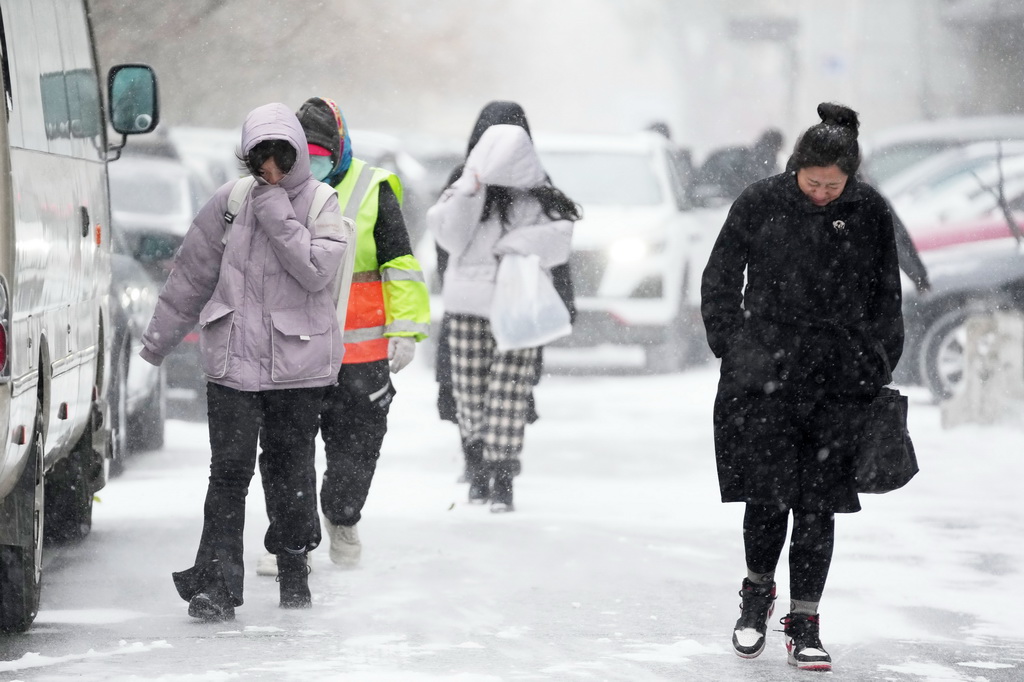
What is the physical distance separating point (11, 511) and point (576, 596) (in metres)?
2.14

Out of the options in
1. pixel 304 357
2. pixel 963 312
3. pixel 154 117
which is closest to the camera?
pixel 304 357

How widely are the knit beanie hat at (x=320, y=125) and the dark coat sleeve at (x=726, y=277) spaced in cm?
172

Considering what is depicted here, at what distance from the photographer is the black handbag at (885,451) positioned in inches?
219

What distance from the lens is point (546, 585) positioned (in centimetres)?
702

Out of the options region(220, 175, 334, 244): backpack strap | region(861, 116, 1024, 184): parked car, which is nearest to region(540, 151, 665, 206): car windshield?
region(861, 116, 1024, 184): parked car

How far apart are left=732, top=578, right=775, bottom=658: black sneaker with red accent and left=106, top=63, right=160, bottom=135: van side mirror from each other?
3.43 meters

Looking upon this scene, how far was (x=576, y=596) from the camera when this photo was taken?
6816 mm

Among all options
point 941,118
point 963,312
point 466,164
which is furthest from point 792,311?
point 941,118

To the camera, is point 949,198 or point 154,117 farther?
point 949,198

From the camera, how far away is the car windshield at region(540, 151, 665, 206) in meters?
A: 15.4

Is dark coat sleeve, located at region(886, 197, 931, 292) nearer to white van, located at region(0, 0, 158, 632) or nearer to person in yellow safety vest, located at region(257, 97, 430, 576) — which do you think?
person in yellow safety vest, located at region(257, 97, 430, 576)

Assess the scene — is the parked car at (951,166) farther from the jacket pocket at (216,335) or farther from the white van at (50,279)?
the jacket pocket at (216,335)

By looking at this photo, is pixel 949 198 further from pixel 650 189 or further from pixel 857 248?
pixel 857 248

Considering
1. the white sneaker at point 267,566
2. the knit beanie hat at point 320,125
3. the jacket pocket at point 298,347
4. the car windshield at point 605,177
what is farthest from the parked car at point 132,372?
the car windshield at point 605,177
